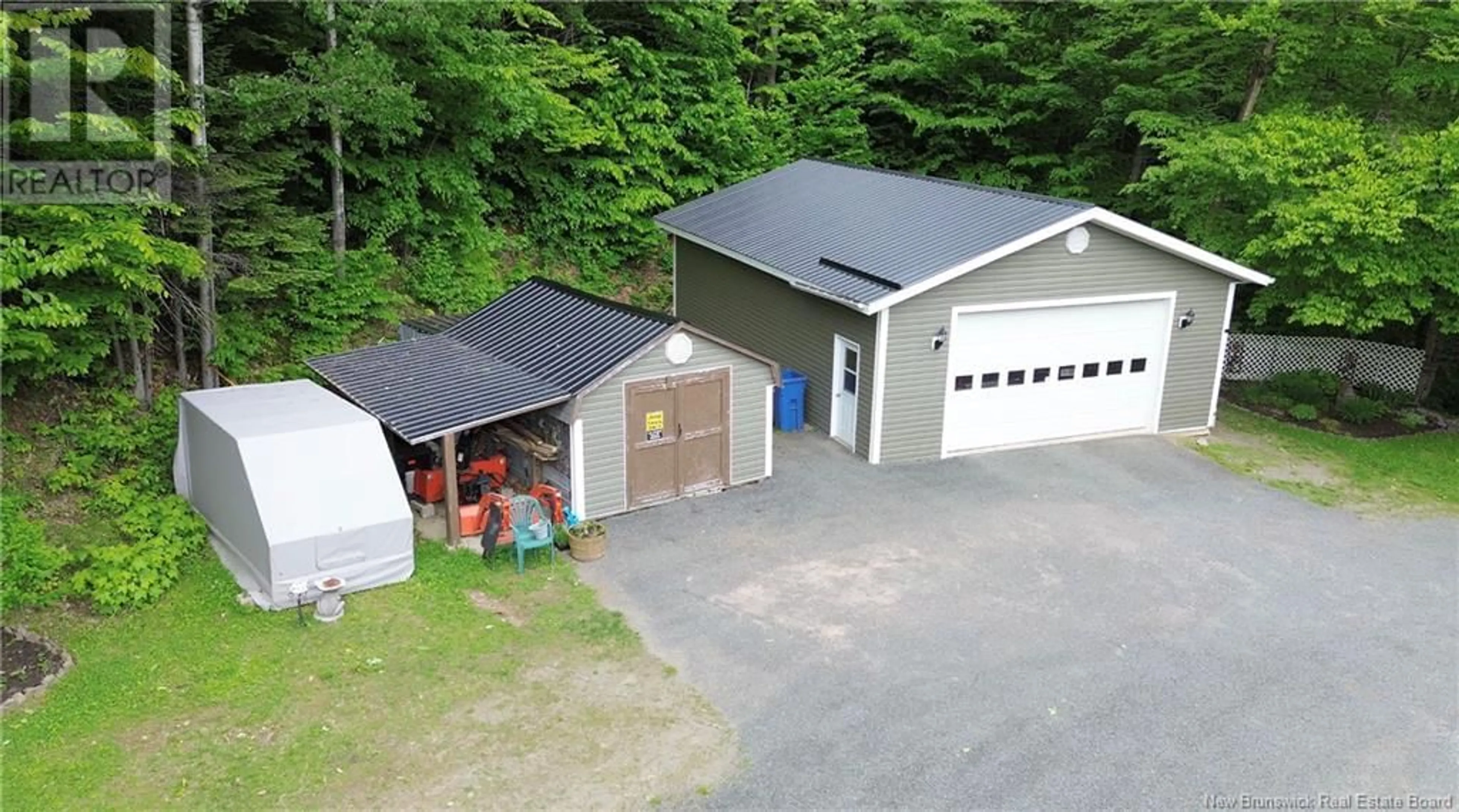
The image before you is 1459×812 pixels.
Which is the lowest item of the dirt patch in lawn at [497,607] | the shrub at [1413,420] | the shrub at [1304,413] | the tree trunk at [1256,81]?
the shrub at [1413,420]

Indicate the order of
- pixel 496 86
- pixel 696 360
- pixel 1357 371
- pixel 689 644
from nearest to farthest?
pixel 689 644 → pixel 696 360 → pixel 496 86 → pixel 1357 371

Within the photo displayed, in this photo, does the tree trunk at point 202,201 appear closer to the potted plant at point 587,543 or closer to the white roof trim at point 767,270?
the potted plant at point 587,543

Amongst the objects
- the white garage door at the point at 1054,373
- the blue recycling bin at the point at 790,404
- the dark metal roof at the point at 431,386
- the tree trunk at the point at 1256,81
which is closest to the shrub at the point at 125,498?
the dark metal roof at the point at 431,386

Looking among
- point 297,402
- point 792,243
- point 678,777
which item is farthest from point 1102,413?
point 297,402

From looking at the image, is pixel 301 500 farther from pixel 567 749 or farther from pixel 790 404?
pixel 790 404

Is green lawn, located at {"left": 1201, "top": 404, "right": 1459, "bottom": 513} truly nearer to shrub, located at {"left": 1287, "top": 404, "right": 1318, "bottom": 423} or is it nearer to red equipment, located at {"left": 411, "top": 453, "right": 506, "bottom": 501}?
shrub, located at {"left": 1287, "top": 404, "right": 1318, "bottom": 423}

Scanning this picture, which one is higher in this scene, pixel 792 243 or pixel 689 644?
pixel 792 243

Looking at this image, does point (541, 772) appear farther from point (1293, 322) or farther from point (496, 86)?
point (1293, 322)
